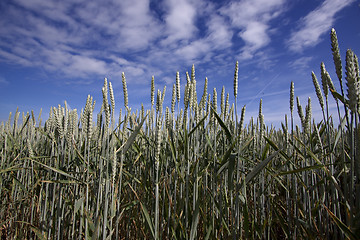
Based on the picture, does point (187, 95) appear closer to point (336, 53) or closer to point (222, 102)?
point (222, 102)

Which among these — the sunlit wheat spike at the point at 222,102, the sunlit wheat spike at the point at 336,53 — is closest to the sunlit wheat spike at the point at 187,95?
the sunlit wheat spike at the point at 222,102

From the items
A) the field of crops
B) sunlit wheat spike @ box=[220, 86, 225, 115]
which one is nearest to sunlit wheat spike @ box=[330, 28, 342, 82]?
the field of crops

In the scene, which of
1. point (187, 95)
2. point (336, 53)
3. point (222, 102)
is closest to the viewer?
point (336, 53)

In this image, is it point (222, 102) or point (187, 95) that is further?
point (222, 102)

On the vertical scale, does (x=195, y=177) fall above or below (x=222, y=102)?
below

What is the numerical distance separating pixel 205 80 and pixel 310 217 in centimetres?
97

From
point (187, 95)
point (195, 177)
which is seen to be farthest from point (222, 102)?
point (195, 177)

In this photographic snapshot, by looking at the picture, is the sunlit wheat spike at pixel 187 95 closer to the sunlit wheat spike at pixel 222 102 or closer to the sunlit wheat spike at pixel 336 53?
the sunlit wheat spike at pixel 222 102

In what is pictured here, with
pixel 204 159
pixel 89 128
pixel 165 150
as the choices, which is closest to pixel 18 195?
pixel 89 128

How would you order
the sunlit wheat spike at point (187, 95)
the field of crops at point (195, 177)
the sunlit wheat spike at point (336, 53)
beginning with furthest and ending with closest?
the sunlit wheat spike at point (187, 95), the field of crops at point (195, 177), the sunlit wheat spike at point (336, 53)

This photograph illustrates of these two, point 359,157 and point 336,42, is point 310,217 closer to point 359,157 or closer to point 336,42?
point 359,157

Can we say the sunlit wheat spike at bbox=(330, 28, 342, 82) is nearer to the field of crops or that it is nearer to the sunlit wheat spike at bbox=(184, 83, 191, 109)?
the field of crops

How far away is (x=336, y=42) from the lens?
82 cm

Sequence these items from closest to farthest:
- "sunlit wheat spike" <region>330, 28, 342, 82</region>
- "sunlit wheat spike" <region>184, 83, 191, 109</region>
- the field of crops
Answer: "sunlit wheat spike" <region>330, 28, 342, 82</region> < the field of crops < "sunlit wheat spike" <region>184, 83, 191, 109</region>
